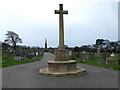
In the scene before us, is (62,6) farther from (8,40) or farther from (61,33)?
(8,40)

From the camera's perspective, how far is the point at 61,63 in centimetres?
833

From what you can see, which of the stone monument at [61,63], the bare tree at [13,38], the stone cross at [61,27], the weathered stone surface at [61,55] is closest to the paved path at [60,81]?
the stone monument at [61,63]

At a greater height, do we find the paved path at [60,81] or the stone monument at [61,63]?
the stone monument at [61,63]

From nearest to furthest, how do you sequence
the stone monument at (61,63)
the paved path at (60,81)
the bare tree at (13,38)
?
the paved path at (60,81) < the stone monument at (61,63) < the bare tree at (13,38)

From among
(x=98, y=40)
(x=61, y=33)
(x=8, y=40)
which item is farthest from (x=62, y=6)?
(x=98, y=40)

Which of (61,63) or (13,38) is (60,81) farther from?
(13,38)

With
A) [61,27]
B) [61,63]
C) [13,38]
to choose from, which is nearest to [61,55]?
[61,63]

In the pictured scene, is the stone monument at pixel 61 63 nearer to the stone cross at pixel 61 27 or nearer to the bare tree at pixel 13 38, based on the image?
the stone cross at pixel 61 27

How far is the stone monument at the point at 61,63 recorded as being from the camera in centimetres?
831

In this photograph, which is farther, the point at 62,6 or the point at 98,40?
the point at 98,40

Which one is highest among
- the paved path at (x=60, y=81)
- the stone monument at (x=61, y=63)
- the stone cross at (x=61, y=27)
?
the stone cross at (x=61, y=27)

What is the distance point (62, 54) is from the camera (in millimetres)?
9273

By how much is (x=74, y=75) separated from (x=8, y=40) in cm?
5355

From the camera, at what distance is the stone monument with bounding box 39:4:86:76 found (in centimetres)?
831
